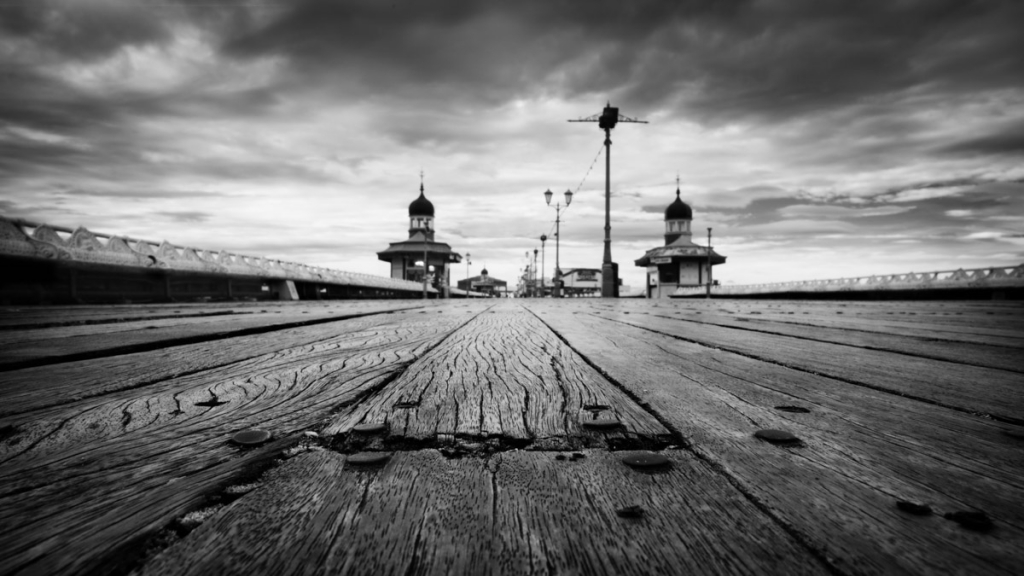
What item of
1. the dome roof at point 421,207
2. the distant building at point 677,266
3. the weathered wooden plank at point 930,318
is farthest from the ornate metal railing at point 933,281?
the dome roof at point 421,207

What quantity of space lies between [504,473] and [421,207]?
80567 millimetres

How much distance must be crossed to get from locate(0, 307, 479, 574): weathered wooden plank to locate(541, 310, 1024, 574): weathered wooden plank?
747mm

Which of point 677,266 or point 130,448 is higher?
point 677,266

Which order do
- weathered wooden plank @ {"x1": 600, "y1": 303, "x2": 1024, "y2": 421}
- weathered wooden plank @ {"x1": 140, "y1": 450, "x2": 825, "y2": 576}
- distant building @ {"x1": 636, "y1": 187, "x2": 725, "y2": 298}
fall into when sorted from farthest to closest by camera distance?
1. distant building @ {"x1": 636, "y1": 187, "x2": 725, "y2": 298}
2. weathered wooden plank @ {"x1": 600, "y1": 303, "x2": 1024, "y2": 421}
3. weathered wooden plank @ {"x1": 140, "y1": 450, "x2": 825, "y2": 576}

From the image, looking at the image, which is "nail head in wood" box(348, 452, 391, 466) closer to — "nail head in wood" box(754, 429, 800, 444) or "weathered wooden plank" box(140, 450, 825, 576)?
"weathered wooden plank" box(140, 450, 825, 576)

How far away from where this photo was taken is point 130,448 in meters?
0.78

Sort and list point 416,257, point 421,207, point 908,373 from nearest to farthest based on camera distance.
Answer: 1. point 908,373
2. point 416,257
3. point 421,207

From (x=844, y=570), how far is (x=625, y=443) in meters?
0.39

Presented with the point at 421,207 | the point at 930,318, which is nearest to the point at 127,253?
the point at 930,318

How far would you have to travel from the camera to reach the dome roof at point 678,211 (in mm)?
77438

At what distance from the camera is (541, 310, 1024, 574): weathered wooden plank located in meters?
0.51

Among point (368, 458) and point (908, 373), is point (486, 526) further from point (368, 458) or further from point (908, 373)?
point (908, 373)

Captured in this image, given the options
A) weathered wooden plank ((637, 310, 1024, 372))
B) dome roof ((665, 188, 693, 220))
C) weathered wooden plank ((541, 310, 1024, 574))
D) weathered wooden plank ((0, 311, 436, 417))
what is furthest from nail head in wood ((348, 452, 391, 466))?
dome roof ((665, 188, 693, 220))

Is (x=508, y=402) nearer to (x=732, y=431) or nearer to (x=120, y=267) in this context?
(x=732, y=431)
